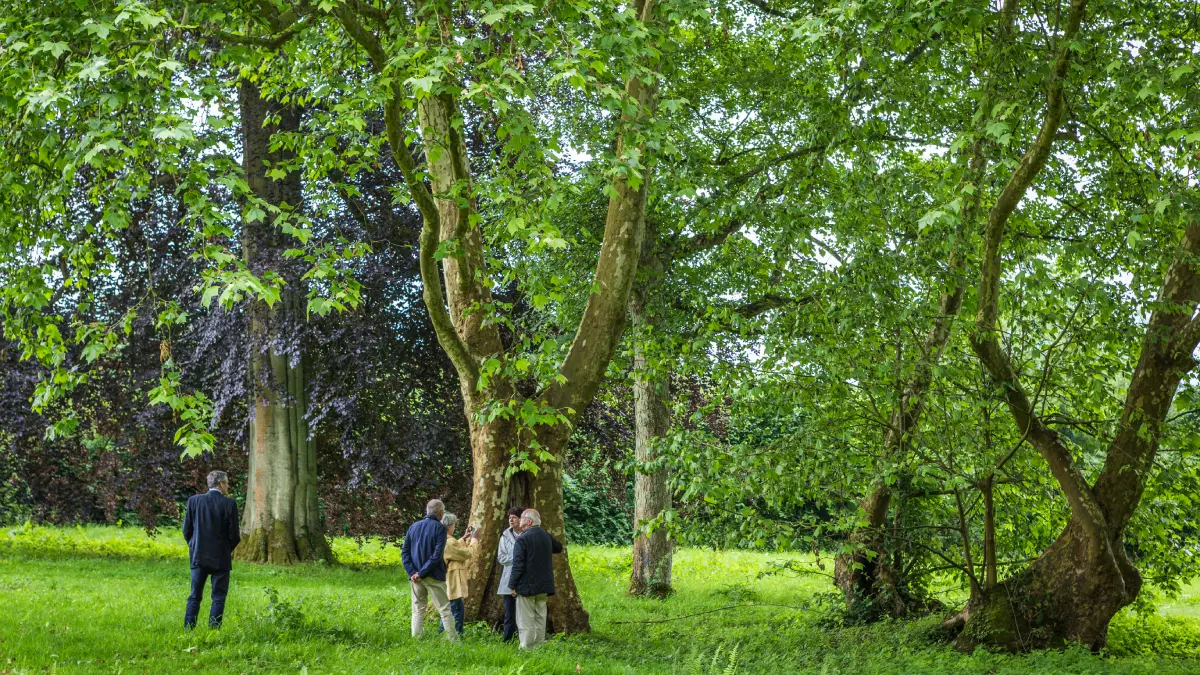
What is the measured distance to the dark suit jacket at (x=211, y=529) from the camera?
1052 centimetres

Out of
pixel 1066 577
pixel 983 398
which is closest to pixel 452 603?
pixel 983 398

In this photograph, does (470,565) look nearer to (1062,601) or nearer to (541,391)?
(541,391)

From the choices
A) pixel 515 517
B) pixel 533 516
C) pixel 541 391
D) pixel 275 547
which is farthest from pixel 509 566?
pixel 275 547

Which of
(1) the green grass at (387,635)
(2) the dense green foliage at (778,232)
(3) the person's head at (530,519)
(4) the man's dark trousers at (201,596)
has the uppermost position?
(2) the dense green foliage at (778,232)

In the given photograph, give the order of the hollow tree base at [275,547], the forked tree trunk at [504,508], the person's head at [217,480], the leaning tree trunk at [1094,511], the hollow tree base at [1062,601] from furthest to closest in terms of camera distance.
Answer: the hollow tree base at [275,547] → the hollow tree base at [1062,601] → the forked tree trunk at [504,508] → the leaning tree trunk at [1094,511] → the person's head at [217,480]

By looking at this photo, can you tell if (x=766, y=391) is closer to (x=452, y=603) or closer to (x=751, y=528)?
(x=751, y=528)

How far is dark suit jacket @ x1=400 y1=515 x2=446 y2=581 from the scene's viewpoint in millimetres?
10930

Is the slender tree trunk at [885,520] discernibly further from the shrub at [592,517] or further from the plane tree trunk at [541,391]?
the shrub at [592,517]

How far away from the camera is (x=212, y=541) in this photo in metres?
10.6

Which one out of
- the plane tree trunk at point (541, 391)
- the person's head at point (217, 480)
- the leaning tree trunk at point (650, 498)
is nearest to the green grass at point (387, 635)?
the leaning tree trunk at point (650, 498)

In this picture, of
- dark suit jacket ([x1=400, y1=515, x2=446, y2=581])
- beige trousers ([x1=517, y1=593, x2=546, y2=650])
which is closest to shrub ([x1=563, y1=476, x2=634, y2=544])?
dark suit jacket ([x1=400, y1=515, x2=446, y2=581])

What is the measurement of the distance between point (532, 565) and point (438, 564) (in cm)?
106

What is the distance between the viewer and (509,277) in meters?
8.80

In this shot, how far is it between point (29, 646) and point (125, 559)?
11355 millimetres
